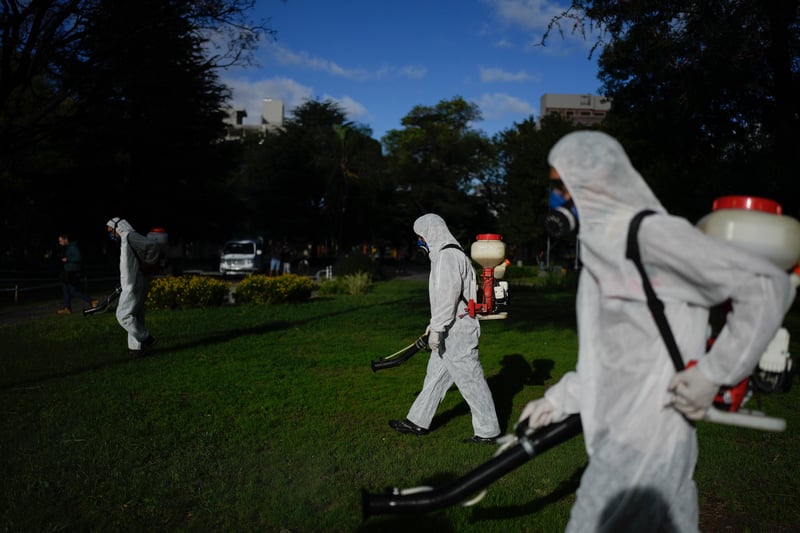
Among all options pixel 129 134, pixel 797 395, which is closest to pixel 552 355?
pixel 797 395

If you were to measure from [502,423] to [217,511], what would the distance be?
3.11 m

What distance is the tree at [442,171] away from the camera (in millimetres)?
54406

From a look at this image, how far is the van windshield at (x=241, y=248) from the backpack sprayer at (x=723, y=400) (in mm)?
29276

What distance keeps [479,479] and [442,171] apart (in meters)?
54.4

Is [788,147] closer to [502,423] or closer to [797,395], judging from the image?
[797,395]

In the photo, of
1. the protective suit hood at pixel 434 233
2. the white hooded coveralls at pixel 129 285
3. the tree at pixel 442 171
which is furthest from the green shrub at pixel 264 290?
the tree at pixel 442 171

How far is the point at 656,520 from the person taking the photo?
2207 millimetres

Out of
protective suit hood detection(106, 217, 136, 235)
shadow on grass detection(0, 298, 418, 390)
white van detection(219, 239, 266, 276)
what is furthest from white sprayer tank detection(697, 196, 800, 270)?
white van detection(219, 239, 266, 276)

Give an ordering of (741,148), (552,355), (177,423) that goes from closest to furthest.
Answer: (177,423), (552,355), (741,148)

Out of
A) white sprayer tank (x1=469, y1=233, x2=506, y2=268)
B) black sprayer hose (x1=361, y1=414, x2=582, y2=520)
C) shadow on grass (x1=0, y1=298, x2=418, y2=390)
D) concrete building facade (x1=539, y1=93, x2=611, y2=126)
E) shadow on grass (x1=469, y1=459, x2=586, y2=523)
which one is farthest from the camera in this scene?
concrete building facade (x1=539, y1=93, x2=611, y2=126)

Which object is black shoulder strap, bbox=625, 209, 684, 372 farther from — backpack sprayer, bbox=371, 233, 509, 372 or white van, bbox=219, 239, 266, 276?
white van, bbox=219, 239, 266, 276

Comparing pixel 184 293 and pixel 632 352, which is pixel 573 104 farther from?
pixel 632 352

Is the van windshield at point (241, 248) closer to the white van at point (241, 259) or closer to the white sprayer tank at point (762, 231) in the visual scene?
the white van at point (241, 259)

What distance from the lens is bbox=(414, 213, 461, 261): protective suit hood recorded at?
5562 mm
